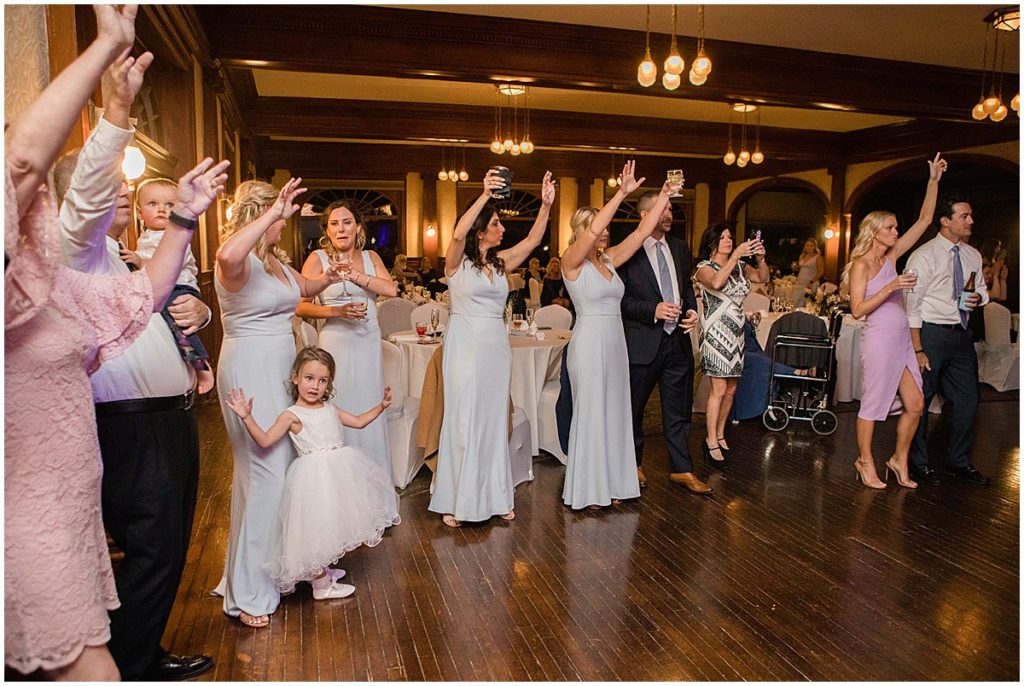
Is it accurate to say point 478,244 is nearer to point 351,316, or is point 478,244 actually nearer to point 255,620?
point 351,316

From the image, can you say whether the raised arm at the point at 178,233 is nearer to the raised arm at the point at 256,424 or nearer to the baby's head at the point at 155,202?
the baby's head at the point at 155,202

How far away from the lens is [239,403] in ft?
9.07

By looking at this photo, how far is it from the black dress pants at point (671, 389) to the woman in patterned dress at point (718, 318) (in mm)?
614

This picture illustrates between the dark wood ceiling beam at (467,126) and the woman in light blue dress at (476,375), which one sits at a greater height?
the dark wood ceiling beam at (467,126)

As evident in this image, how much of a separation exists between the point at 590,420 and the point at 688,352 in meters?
0.87

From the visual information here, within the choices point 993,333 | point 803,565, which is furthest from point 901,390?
point 993,333

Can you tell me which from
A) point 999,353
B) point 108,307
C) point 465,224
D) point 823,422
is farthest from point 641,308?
point 999,353

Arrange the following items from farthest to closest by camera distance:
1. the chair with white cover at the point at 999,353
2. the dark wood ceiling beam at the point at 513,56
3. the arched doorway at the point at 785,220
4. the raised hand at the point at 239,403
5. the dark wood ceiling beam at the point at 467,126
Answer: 1. the arched doorway at the point at 785,220
2. the dark wood ceiling beam at the point at 467,126
3. the chair with white cover at the point at 999,353
4. the dark wood ceiling beam at the point at 513,56
5. the raised hand at the point at 239,403

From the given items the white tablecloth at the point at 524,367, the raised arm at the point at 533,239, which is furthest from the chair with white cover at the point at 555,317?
the raised arm at the point at 533,239

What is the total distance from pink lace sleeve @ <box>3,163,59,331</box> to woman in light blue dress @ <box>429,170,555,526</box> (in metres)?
2.54

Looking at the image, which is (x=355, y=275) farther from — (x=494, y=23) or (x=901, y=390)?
(x=494, y=23)

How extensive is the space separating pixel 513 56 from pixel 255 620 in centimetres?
624

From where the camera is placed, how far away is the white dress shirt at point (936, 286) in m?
4.71

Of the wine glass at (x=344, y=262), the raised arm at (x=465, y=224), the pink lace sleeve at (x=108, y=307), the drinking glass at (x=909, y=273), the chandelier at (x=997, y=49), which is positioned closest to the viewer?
the pink lace sleeve at (x=108, y=307)
